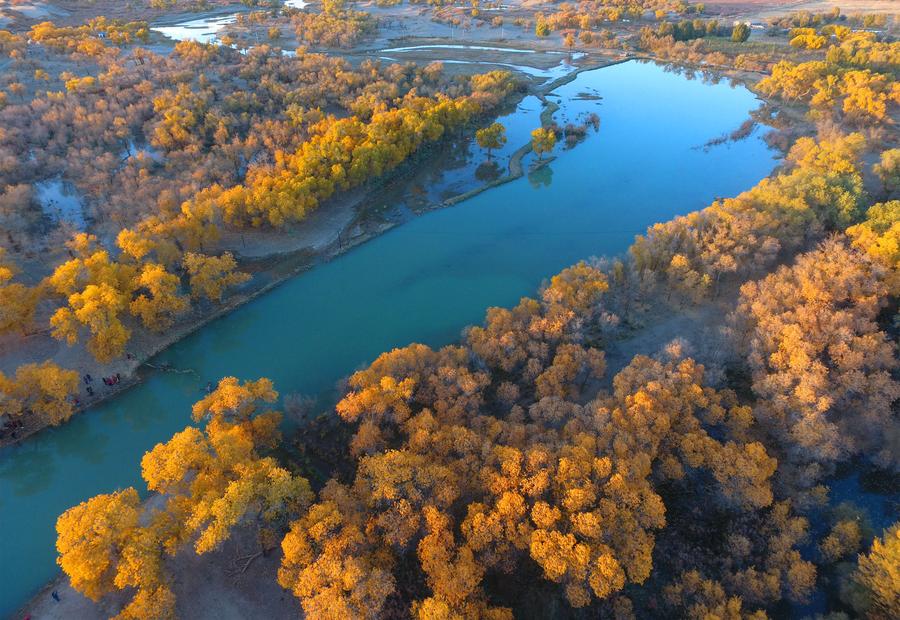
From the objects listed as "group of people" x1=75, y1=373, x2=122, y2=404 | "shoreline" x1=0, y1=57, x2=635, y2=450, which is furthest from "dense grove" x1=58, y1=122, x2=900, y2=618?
"shoreline" x1=0, y1=57, x2=635, y2=450

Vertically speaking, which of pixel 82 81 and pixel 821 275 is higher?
pixel 82 81

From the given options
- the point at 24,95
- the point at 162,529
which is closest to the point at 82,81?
the point at 24,95

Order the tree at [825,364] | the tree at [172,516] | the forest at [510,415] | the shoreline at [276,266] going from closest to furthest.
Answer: the tree at [172,516] → the forest at [510,415] → the tree at [825,364] → the shoreline at [276,266]

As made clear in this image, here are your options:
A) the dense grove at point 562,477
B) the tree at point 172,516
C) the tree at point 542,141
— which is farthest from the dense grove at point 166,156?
the dense grove at point 562,477

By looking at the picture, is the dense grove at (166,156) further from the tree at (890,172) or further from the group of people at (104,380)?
the tree at (890,172)

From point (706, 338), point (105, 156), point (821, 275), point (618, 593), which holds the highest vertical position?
point (105, 156)

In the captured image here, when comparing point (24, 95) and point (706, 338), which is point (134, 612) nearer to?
point (706, 338)
